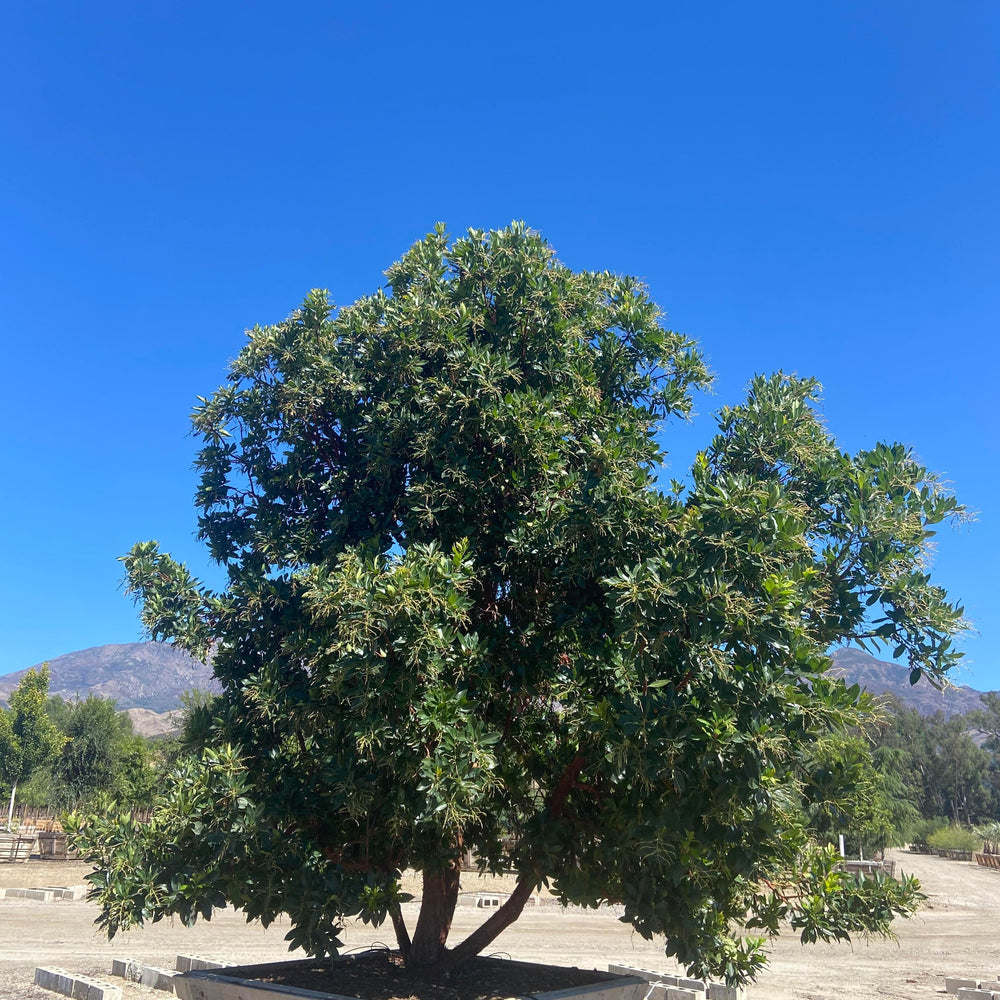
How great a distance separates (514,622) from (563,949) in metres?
14.9

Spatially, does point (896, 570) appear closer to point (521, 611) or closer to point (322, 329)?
point (521, 611)

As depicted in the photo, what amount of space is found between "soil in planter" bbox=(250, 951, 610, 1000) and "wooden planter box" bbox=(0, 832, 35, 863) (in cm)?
3660

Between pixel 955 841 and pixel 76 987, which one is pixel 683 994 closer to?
pixel 76 987

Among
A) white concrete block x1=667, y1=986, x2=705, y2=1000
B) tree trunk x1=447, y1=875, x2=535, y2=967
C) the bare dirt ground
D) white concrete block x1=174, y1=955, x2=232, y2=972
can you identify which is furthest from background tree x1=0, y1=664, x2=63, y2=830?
tree trunk x1=447, y1=875, x2=535, y2=967

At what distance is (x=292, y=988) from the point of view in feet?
26.4

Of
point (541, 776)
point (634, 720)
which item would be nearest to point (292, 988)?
point (541, 776)

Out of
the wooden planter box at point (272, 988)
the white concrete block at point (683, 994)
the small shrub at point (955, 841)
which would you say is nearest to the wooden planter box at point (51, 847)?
the wooden planter box at point (272, 988)

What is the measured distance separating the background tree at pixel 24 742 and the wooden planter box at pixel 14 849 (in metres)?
0.90

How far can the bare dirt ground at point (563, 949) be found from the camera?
49.8ft

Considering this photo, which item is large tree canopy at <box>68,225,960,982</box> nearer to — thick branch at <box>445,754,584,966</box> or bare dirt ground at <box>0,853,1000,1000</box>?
thick branch at <box>445,754,584,966</box>

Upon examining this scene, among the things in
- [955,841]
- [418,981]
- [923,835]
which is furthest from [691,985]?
[923,835]

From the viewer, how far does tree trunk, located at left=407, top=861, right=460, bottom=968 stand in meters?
8.99

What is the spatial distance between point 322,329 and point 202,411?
5.47 feet

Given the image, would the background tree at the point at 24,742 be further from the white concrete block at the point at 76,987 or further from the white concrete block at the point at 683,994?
the white concrete block at the point at 683,994
